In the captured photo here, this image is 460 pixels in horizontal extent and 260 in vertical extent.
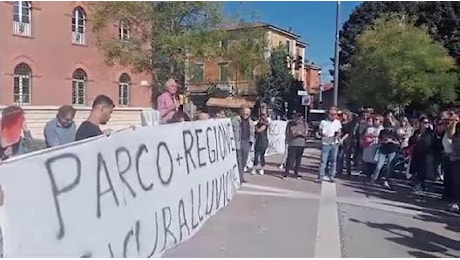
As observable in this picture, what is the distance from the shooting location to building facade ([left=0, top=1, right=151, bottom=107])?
26672mm

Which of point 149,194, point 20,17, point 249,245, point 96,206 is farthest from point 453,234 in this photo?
point 20,17

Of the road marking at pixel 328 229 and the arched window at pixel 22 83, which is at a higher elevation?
the arched window at pixel 22 83

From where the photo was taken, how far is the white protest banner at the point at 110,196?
3.03m

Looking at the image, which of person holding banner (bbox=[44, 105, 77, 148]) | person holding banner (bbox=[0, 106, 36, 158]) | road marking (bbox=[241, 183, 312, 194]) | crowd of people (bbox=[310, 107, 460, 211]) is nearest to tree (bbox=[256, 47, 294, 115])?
crowd of people (bbox=[310, 107, 460, 211])

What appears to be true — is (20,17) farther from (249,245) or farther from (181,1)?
(249,245)

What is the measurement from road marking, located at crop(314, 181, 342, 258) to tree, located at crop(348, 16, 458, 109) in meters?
20.6

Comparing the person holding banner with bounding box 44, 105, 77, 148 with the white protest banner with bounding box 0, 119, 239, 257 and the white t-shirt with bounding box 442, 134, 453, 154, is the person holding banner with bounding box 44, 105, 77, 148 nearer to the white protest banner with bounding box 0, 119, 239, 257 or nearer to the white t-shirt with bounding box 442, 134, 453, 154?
the white protest banner with bounding box 0, 119, 239, 257

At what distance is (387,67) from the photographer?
2831 cm

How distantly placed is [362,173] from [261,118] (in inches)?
112

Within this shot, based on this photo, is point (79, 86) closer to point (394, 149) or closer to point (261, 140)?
point (261, 140)

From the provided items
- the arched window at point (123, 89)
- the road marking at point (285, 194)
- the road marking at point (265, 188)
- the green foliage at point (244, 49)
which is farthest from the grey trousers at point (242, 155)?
the arched window at point (123, 89)

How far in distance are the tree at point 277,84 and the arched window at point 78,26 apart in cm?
1509

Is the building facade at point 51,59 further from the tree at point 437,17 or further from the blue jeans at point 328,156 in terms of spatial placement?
the tree at point 437,17

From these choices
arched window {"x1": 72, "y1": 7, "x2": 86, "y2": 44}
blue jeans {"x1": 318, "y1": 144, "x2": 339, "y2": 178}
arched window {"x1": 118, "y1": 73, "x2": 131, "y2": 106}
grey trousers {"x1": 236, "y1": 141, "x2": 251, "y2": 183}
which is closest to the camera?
grey trousers {"x1": 236, "y1": 141, "x2": 251, "y2": 183}
